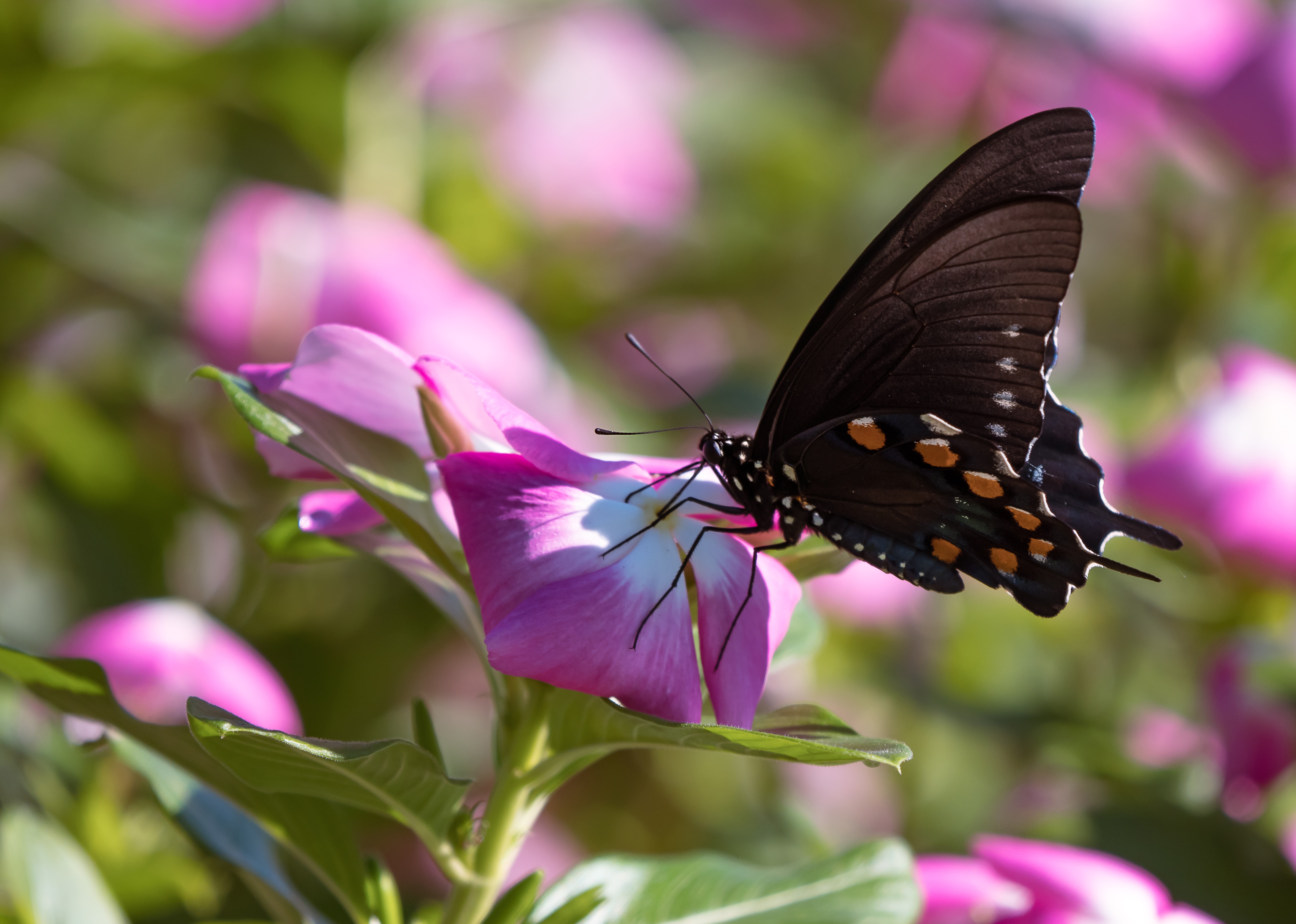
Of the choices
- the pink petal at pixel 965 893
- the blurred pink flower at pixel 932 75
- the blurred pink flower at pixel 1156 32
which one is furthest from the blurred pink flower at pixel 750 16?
the pink petal at pixel 965 893

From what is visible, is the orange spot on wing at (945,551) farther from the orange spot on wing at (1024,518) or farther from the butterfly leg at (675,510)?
the butterfly leg at (675,510)

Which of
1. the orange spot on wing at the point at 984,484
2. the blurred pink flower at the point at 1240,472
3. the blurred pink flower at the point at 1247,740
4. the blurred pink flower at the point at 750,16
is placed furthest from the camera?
the blurred pink flower at the point at 750,16

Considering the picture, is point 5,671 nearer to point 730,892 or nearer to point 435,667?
point 730,892

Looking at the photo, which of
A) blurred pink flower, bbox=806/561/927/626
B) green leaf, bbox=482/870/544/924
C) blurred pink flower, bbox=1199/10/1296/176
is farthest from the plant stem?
blurred pink flower, bbox=1199/10/1296/176

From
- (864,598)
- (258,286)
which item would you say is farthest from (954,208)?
(864,598)

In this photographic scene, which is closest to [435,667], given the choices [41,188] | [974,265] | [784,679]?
[784,679]

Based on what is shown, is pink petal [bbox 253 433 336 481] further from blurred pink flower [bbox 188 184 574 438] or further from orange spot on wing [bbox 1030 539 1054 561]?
blurred pink flower [bbox 188 184 574 438]

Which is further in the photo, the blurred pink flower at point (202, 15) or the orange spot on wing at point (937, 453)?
the blurred pink flower at point (202, 15)

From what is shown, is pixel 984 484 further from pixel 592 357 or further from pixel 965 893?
pixel 592 357
